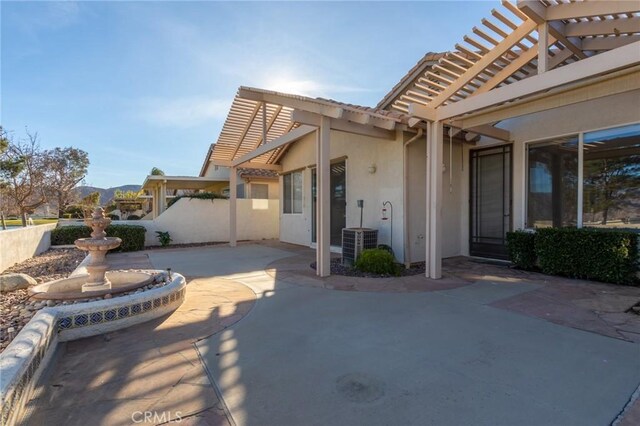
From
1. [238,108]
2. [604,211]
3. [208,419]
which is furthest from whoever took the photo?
[238,108]

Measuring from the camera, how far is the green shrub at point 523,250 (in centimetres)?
685

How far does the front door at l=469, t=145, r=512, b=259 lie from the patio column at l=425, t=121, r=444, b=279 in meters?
2.80

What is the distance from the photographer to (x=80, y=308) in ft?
11.5

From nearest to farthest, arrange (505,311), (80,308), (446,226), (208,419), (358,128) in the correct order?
(208,419) → (80,308) → (505,311) → (358,128) → (446,226)

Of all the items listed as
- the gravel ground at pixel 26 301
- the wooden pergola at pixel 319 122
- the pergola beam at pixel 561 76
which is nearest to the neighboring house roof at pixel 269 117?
the wooden pergola at pixel 319 122

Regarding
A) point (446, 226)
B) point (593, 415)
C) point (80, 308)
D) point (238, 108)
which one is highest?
point (238, 108)

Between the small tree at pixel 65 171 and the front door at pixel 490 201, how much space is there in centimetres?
1902

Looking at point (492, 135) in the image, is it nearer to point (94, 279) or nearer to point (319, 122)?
point (319, 122)

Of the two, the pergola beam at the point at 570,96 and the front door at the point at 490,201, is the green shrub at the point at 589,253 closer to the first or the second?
the front door at the point at 490,201

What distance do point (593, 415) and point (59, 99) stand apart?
12.4m

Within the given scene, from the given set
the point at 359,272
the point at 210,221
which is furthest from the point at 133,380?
the point at 210,221

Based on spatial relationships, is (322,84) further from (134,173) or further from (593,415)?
(134,173)

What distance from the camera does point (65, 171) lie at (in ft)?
58.6

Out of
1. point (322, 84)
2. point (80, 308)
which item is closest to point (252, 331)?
point (80, 308)
